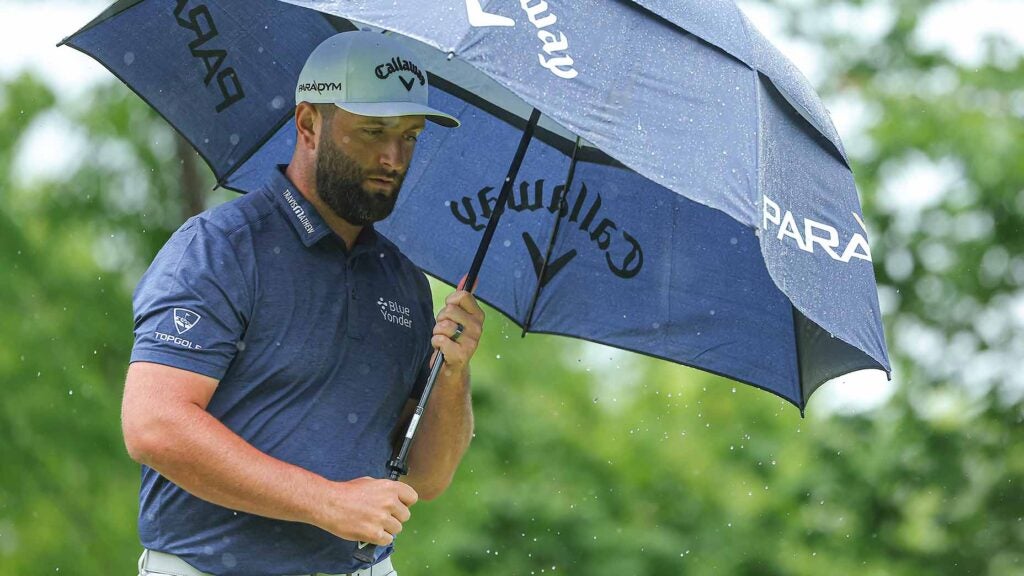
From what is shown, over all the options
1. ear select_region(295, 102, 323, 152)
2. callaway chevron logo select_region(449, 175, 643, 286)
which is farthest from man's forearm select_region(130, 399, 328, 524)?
callaway chevron logo select_region(449, 175, 643, 286)

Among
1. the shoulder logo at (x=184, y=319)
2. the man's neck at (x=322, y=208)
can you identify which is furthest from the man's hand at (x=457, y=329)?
the shoulder logo at (x=184, y=319)

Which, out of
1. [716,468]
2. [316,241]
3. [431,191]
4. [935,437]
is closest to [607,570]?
[716,468]

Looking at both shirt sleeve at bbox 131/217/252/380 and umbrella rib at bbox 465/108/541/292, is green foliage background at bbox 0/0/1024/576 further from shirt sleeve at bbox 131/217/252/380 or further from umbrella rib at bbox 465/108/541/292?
shirt sleeve at bbox 131/217/252/380

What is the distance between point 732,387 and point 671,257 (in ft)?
32.0

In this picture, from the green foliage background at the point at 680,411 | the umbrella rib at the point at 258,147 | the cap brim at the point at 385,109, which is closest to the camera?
the cap brim at the point at 385,109

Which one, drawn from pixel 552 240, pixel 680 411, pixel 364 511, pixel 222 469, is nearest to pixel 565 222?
pixel 552 240

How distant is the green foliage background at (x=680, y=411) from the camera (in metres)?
10.3

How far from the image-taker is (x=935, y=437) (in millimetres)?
11180

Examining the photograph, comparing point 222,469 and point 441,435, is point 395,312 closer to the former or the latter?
point 441,435

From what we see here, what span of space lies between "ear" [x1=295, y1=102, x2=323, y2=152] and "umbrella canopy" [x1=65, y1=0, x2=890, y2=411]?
206 mm

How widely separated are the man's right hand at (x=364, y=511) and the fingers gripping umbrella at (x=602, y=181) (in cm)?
74

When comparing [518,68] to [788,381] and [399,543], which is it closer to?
[788,381]

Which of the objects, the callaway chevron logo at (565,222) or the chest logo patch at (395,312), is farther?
the callaway chevron logo at (565,222)

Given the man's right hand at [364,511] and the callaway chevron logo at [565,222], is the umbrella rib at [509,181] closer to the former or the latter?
the callaway chevron logo at [565,222]
